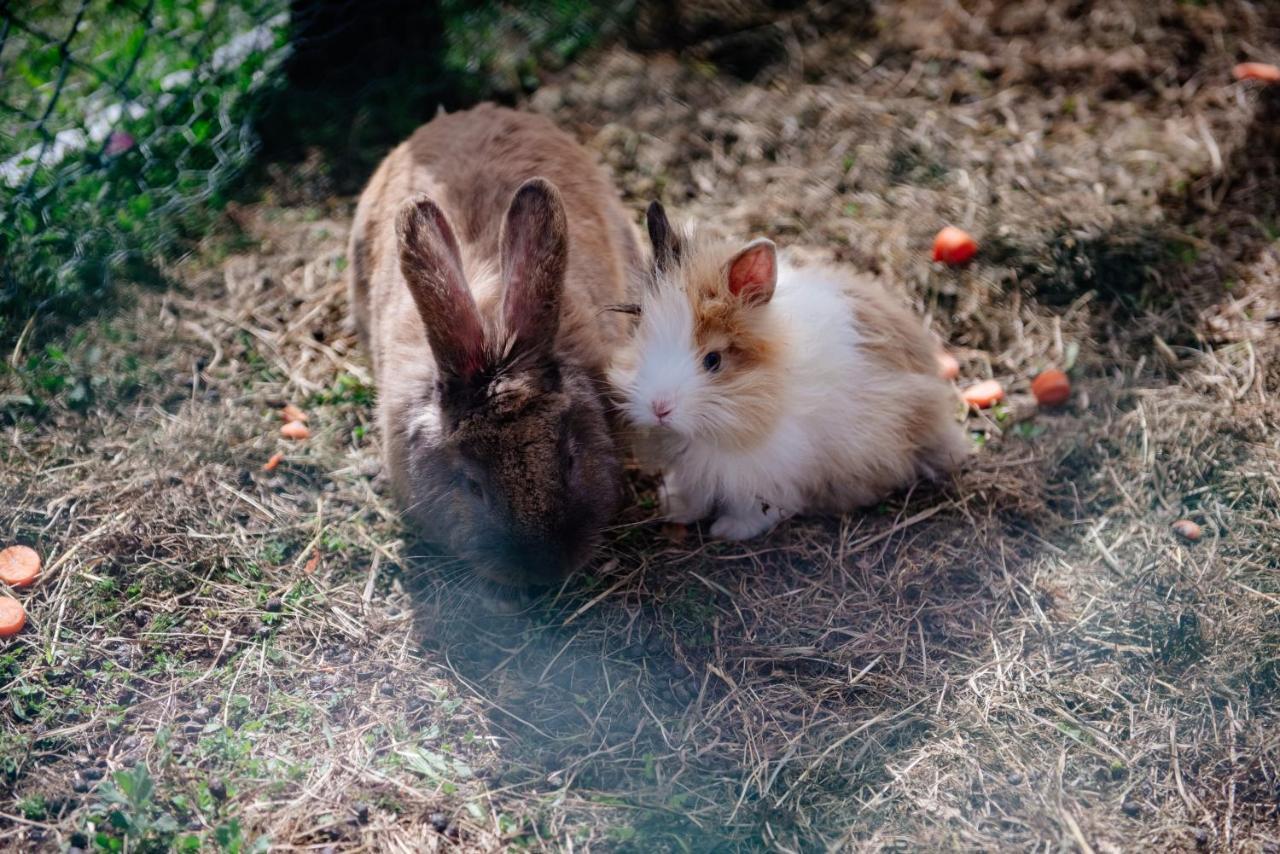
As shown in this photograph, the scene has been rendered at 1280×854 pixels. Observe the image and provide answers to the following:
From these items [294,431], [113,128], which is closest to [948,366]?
[294,431]

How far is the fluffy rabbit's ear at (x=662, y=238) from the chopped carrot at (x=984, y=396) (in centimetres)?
160

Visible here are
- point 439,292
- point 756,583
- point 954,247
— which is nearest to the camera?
point 439,292

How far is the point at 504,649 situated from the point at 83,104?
372cm

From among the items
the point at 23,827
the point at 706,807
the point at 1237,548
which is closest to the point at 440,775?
the point at 706,807

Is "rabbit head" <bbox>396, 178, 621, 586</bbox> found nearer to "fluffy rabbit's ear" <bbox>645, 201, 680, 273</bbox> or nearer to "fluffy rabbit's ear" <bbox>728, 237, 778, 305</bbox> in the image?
"fluffy rabbit's ear" <bbox>645, 201, 680, 273</bbox>

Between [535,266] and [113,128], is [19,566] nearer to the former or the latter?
[535,266]

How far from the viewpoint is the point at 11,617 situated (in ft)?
11.5

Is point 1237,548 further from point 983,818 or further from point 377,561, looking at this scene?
point 377,561

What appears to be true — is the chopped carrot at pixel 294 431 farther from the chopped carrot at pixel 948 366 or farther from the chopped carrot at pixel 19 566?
the chopped carrot at pixel 948 366

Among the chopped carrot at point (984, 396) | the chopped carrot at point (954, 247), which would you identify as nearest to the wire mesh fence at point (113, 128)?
the chopped carrot at point (954, 247)

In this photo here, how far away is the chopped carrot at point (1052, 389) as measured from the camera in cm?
437

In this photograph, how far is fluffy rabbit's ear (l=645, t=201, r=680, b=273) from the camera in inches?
141

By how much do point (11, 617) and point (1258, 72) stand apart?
612 centimetres

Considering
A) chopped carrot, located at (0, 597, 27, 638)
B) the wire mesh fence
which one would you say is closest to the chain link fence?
the wire mesh fence
